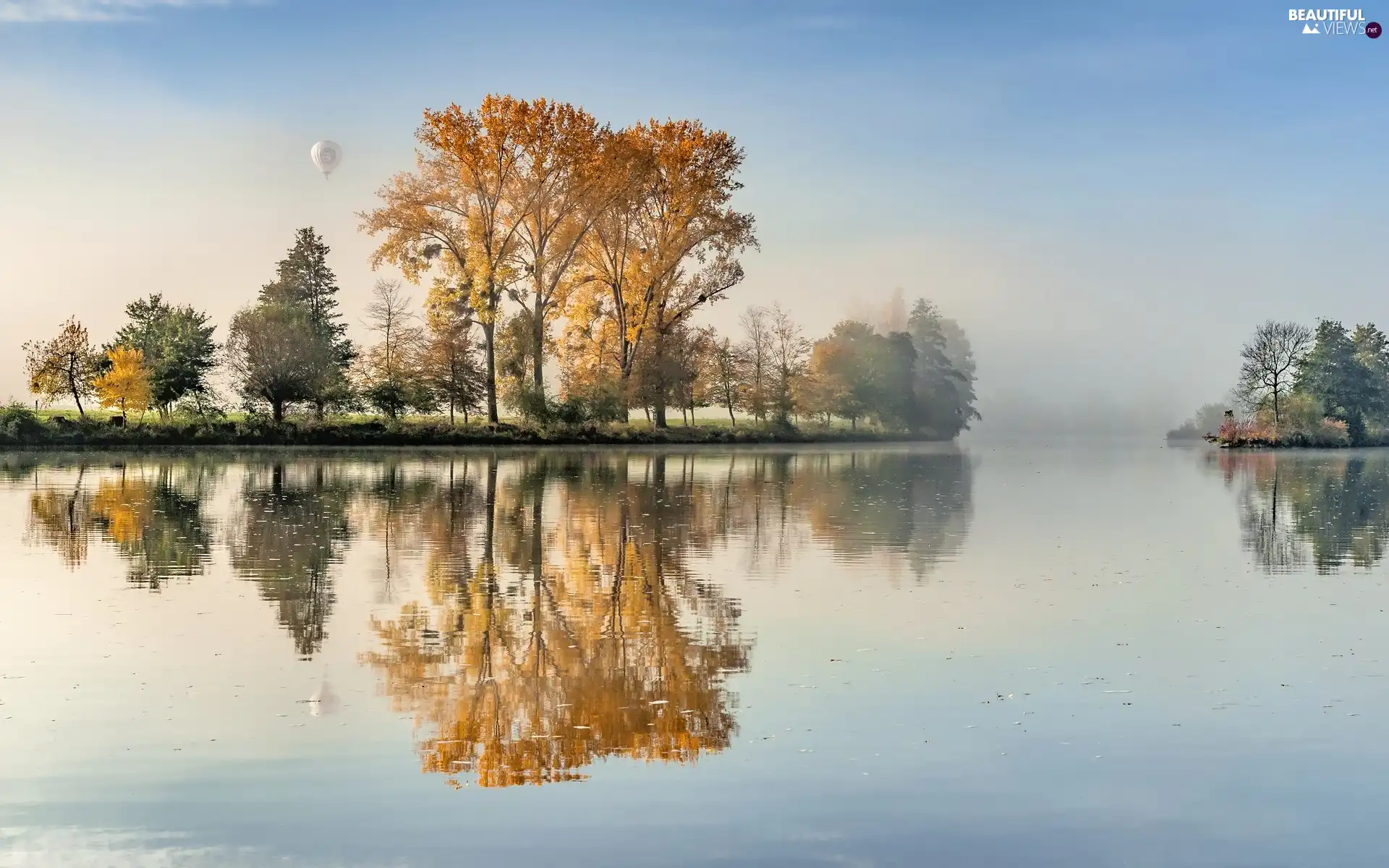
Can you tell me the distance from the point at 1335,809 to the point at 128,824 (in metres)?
6.27

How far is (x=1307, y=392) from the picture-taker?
87188mm

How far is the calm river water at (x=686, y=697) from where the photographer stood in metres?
6.57

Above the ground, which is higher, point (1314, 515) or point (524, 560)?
point (524, 560)

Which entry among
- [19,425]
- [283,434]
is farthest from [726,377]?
[19,425]

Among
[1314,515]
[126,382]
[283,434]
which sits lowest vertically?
[1314,515]

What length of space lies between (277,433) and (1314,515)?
4554 centimetres

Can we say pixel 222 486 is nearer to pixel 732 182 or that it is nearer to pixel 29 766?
pixel 29 766

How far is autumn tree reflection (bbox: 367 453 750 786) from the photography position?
8.02m

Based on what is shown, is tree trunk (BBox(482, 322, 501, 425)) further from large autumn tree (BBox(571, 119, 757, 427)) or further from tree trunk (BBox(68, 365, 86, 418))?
tree trunk (BBox(68, 365, 86, 418))

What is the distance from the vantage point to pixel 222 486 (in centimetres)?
3141

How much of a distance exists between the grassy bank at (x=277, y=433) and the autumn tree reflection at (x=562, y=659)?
41.1 metres

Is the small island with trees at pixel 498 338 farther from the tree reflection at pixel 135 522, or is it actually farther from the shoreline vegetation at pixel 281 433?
the tree reflection at pixel 135 522

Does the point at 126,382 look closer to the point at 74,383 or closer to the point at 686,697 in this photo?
the point at 74,383

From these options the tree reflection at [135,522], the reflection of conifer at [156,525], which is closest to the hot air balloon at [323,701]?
the tree reflection at [135,522]
